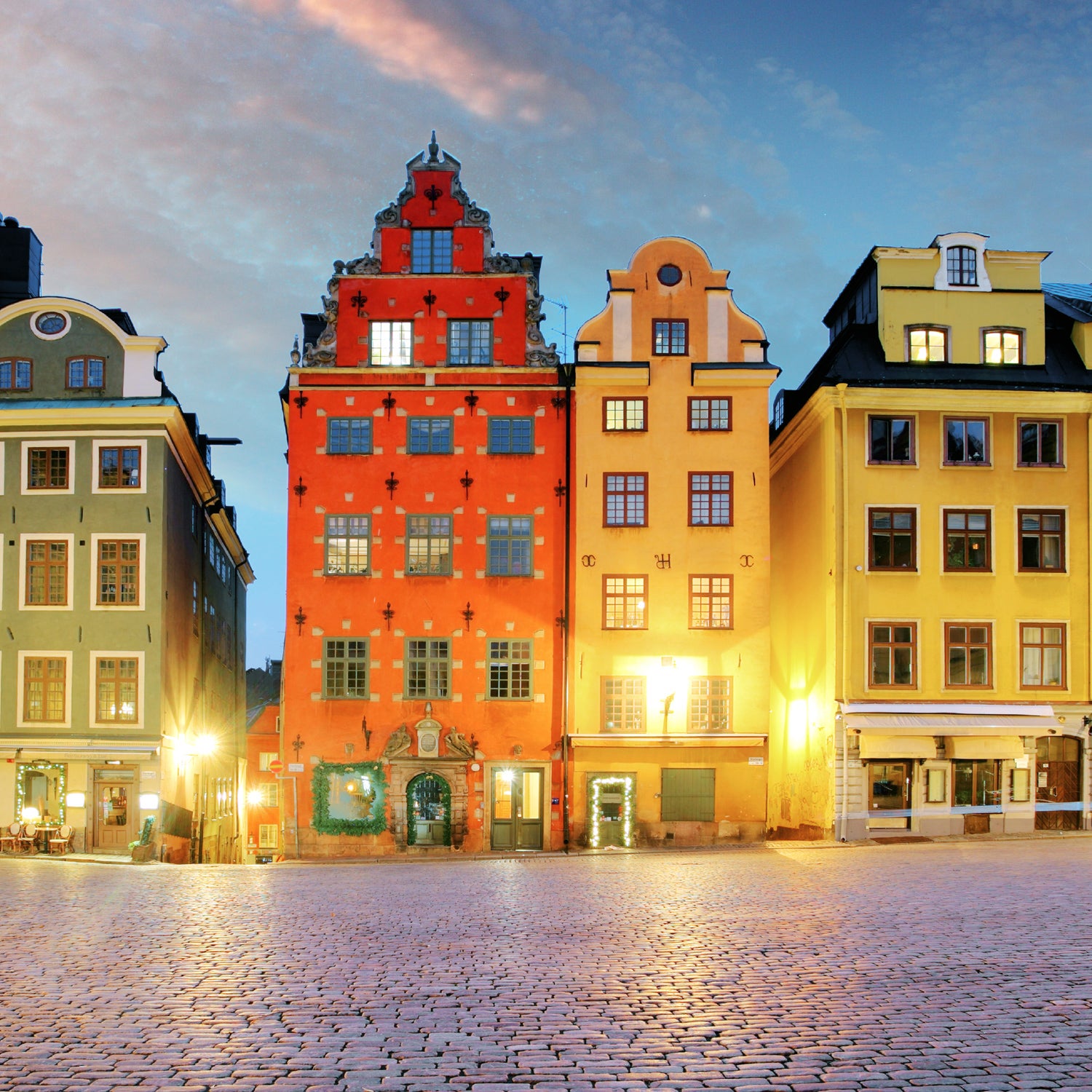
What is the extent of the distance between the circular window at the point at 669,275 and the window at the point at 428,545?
9903mm

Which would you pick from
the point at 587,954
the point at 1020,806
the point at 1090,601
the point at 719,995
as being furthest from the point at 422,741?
the point at 719,995

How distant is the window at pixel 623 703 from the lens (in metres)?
41.0

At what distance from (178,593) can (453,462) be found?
33.5 ft

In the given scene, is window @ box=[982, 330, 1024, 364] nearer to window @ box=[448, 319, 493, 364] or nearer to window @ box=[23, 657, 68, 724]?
window @ box=[448, 319, 493, 364]

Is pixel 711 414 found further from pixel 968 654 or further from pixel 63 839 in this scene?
pixel 63 839

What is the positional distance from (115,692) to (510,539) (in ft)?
41.1

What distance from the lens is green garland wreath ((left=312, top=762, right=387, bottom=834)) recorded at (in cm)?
4019

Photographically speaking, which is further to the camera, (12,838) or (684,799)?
(684,799)

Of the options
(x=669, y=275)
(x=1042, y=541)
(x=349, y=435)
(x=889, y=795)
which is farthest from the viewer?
(x=669, y=275)

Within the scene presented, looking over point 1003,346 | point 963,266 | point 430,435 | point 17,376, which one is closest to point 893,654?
point 1003,346

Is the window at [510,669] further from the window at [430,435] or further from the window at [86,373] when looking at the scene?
the window at [86,373]

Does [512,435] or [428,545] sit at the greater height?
[512,435]

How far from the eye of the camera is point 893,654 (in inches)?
1585

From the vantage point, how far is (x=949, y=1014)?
1266 cm
